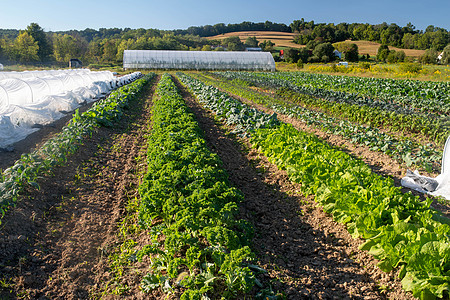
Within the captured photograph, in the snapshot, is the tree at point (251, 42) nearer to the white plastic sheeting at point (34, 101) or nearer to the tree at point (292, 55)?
the tree at point (292, 55)

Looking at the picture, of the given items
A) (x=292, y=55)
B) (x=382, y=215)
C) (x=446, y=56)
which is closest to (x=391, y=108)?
(x=382, y=215)

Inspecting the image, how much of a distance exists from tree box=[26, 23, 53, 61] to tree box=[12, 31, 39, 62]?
22.1 ft

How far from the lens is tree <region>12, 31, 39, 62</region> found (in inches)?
2293

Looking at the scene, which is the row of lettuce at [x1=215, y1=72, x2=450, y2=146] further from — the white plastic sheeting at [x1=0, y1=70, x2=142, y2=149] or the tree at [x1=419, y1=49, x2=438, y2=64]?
the tree at [x1=419, y1=49, x2=438, y2=64]

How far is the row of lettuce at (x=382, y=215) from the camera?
2.92 meters

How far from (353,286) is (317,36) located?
112349mm

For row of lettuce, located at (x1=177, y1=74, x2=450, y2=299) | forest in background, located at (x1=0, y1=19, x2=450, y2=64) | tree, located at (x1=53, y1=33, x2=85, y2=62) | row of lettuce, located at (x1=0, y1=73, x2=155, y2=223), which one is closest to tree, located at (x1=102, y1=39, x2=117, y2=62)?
forest in background, located at (x1=0, y1=19, x2=450, y2=64)

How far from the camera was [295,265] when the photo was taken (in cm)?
380

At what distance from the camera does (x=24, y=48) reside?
59031 mm

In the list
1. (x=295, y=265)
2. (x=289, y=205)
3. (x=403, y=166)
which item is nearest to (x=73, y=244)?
(x=295, y=265)

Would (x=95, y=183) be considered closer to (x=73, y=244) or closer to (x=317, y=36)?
(x=73, y=244)

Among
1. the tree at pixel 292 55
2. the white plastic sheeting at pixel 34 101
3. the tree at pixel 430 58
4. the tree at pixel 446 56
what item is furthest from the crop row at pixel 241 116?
the tree at pixel 292 55

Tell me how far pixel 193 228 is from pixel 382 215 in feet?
8.30

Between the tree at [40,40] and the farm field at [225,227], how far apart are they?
75.3 meters
